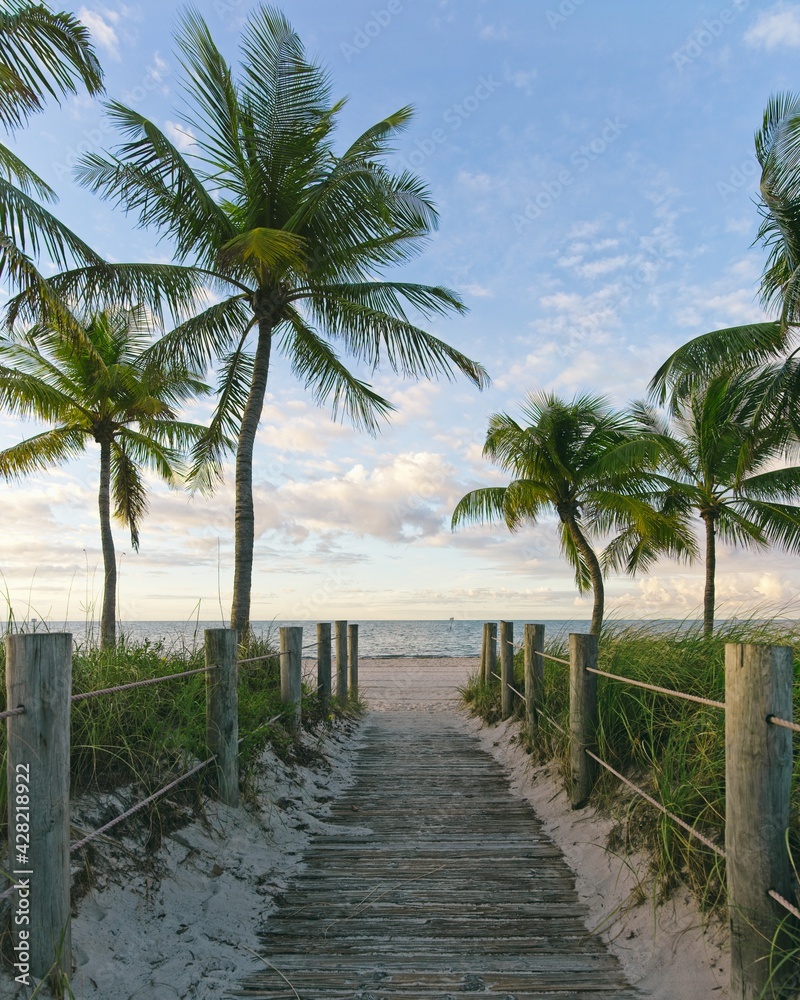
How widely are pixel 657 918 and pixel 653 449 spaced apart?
968cm

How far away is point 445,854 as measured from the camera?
4.30 m

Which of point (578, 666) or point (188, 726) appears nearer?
point (188, 726)

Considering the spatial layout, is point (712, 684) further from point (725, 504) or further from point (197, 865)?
point (725, 504)

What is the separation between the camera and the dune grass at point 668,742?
10.3 ft

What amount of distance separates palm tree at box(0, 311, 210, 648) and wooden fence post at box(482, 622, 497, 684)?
6.91 m

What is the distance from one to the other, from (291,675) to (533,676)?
7.25 feet

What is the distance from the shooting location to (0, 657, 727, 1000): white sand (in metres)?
2.79

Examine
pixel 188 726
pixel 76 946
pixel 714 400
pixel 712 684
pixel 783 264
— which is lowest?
pixel 76 946

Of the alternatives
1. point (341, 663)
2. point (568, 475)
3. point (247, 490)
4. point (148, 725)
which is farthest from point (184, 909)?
point (568, 475)

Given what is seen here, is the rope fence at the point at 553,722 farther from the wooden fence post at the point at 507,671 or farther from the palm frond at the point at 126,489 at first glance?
the palm frond at the point at 126,489

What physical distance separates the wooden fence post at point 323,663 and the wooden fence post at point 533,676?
2.49 metres

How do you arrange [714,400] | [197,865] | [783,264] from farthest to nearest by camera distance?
[714,400] < [783,264] < [197,865]

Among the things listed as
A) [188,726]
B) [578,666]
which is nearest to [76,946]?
[188,726]

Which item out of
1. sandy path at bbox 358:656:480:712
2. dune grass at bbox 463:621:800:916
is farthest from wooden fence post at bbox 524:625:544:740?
sandy path at bbox 358:656:480:712
